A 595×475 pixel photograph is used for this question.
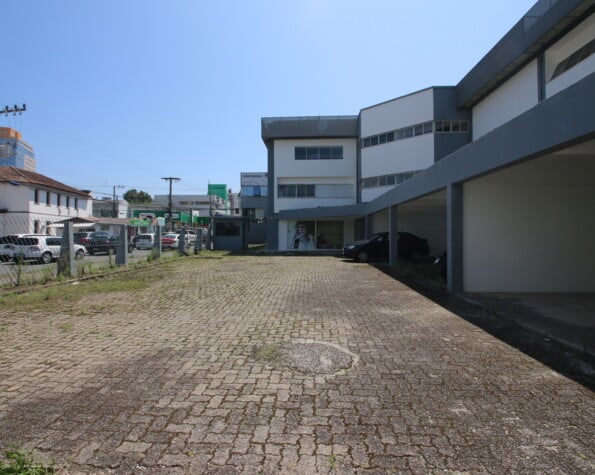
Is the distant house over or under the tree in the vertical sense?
under

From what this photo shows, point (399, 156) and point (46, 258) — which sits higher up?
point (399, 156)

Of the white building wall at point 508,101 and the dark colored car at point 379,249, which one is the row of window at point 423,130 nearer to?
the white building wall at point 508,101

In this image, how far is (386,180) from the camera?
28484 millimetres

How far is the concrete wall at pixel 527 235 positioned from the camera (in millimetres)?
9714

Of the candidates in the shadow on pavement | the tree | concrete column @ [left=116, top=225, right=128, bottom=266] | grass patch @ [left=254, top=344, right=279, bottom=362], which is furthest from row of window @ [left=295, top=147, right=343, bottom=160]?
the tree

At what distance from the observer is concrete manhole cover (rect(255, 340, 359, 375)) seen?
15.0 feet

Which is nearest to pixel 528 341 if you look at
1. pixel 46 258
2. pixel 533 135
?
pixel 533 135

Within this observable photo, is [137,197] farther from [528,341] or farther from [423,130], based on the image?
[528,341]

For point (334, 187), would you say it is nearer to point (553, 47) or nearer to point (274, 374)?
point (553, 47)

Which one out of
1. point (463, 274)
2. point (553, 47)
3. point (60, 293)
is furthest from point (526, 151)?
point (553, 47)

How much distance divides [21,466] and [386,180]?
1094 inches

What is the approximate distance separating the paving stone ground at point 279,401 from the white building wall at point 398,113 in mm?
22979

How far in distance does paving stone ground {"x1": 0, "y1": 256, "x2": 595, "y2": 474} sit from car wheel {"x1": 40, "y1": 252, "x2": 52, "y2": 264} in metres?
15.6

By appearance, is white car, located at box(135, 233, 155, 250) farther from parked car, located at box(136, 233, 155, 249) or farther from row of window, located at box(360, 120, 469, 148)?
row of window, located at box(360, 120, 469, 148)
